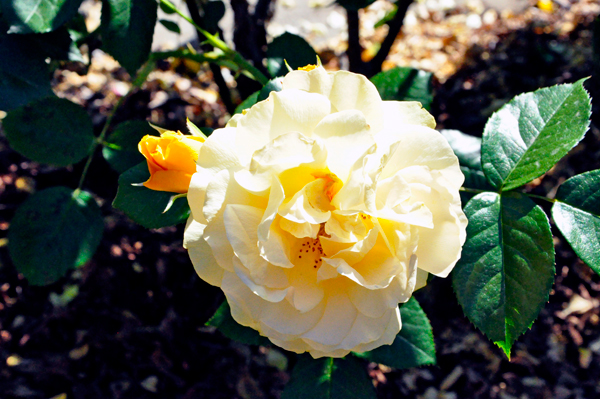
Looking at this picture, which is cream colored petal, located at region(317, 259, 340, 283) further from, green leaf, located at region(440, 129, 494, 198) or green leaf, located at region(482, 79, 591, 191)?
green leaf, located at region(440, 129, 494, 198)

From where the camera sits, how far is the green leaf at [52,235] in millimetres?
1194

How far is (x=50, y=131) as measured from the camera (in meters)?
1.24

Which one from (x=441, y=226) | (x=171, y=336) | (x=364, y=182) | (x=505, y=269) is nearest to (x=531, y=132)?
(x=505, y=269)

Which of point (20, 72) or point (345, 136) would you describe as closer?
point (345, 136)

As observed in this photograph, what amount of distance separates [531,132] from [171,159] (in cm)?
79

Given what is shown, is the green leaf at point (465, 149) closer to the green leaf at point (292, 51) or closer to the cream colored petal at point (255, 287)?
the green leaf at point (292, 51)

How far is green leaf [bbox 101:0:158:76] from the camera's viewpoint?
104cm

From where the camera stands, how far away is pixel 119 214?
1970 millimetres

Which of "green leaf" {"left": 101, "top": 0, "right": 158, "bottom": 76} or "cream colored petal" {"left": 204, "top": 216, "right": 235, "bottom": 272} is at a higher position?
"green leaf" {"left": 101, "top": 0, "right": 158, "bottom": 76}

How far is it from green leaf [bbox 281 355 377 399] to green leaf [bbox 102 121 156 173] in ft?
2.37

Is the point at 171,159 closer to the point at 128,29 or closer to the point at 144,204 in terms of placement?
the point at 144,204

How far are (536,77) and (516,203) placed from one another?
1.62 m

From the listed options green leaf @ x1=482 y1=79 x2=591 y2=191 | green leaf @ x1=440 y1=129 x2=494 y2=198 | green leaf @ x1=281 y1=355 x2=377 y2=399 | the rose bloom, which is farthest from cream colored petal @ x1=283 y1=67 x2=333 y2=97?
green leaf @ x1=281 y1=355 x2=377 y2=399

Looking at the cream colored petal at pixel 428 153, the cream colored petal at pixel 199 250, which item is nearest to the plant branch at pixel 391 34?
the cream colored petal at pixel 428 153
